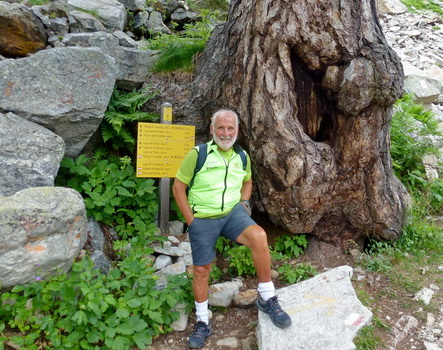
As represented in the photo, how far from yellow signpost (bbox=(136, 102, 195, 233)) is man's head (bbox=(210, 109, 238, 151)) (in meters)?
1.61

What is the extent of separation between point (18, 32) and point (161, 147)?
10.8 feet

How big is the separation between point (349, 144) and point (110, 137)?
3.44 meters

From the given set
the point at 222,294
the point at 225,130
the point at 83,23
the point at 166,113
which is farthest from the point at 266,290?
the point at 83,23

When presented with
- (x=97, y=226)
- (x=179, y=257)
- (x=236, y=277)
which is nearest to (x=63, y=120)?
(x=97, y=226)

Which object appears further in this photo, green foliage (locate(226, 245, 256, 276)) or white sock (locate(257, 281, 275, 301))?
green foliage (locate(226, 245, 256, 276))

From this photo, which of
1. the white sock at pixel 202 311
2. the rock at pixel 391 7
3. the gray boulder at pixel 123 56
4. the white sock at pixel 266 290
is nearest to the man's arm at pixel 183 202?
the white sock at pixel 202 311

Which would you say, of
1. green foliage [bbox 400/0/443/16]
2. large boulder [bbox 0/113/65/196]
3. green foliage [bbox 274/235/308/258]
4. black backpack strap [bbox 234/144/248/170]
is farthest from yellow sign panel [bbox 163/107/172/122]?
green foliage [bbox 400/0/443/16]

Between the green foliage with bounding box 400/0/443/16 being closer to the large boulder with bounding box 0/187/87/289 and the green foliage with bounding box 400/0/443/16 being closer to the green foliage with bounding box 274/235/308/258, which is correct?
the green foliage with bounding box 274/235/308/258

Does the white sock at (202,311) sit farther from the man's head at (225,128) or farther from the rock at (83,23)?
the rock at (83,23)

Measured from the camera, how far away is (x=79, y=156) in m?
5.03

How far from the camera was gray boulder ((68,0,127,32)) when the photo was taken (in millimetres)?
8031

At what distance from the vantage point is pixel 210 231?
3.49 meters

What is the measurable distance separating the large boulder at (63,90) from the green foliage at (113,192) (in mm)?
408

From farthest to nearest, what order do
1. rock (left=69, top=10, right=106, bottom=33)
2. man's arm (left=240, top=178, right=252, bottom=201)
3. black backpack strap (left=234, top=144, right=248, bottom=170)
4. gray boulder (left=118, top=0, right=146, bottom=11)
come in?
gray boulder (left=118, top=0, right=146, bottom=11)
rock (left=69, top=10, right=106, bottom=33)
man's arm (left=240, top=178, right=252, bottom=201)
black backpack strap (left=234, top=144, right=248, bottom=170)
